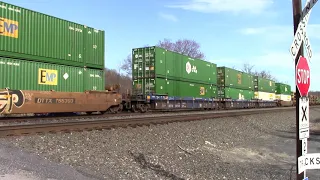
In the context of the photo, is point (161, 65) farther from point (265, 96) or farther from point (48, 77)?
point (265, 96)

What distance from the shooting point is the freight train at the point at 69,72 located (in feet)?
47.0

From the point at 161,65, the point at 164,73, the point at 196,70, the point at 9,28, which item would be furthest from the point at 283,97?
the point at 9,28

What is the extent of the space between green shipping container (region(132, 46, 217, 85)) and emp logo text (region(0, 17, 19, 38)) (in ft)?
36.2

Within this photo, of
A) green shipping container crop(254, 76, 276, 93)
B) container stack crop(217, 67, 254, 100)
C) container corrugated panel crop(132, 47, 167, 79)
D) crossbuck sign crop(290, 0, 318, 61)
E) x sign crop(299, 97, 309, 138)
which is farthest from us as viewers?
green shipping container crop(254, 76, 276, 93)

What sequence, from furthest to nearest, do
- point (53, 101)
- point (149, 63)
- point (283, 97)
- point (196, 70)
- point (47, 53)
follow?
1. point (283, 97)
2. point (196, 70)
3. point (149, 63)
4. point (47, 53)
5. point (53, 101)

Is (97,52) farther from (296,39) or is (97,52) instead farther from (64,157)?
(296,39)

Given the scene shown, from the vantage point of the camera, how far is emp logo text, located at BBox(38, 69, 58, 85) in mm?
15570

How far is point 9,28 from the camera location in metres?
14.5

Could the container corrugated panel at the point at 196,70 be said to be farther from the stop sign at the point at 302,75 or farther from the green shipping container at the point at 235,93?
the stop sign at the point at 302,75

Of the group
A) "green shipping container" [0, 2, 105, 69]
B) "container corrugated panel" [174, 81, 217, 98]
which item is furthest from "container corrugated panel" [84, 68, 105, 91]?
"container corrugated panel" [174, 81, 217, 98]

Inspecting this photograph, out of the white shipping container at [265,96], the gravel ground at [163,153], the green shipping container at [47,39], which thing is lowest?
the gravel ground at [163,153]

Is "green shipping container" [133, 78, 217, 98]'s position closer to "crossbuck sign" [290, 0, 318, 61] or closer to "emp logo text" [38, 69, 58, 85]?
"emp logo text" [38, 69, 58, 85]

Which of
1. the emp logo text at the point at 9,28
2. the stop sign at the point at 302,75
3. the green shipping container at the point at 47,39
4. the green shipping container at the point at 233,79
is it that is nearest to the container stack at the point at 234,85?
the green shipping container at the point at 233,79

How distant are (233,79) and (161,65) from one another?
16137 millimetres
